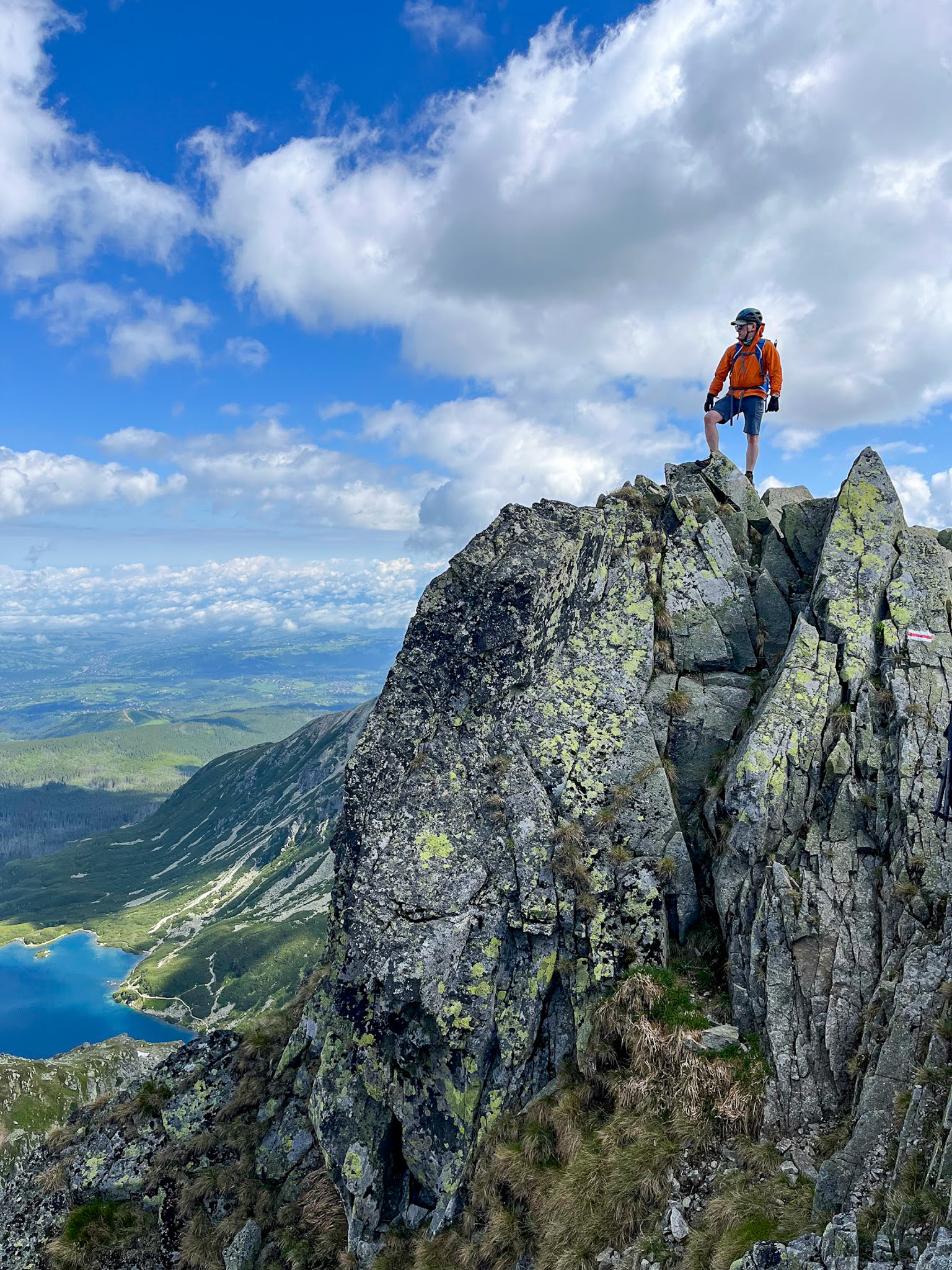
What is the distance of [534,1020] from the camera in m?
16.3

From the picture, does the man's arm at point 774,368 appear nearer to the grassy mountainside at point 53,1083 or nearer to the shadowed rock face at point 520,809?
the shadowed rock face at point 520,809

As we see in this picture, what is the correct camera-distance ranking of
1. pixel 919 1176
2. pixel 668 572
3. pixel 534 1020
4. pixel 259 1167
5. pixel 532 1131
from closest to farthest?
pixel 919 1176 → pixel 532 1131 → pixel 534 1020 → pixel 259 1167 → pixel 668 572

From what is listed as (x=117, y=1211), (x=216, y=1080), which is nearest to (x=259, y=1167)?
(x=216, y=1080)

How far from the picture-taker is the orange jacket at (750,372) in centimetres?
2394

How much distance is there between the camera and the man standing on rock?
23922 mm

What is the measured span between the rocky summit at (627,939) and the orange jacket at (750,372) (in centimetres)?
270

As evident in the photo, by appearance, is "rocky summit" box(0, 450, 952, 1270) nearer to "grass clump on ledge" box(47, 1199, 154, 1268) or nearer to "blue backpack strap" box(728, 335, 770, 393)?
"grass clump on ledge" box(47, 1199, 154, 1268)

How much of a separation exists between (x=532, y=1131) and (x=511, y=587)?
14149 millimetres

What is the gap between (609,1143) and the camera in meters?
13.2

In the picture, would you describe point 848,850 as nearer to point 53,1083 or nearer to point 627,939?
point 627,939

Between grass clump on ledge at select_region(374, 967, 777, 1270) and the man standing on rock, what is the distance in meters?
18.8

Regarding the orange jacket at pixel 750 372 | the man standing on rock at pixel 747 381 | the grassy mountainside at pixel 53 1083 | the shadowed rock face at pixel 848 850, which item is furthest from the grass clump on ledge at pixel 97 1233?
the grassy mountainside at pixel 53 1083

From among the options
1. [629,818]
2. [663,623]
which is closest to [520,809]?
[629,818]

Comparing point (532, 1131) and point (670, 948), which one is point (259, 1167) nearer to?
point (532, 1131)
